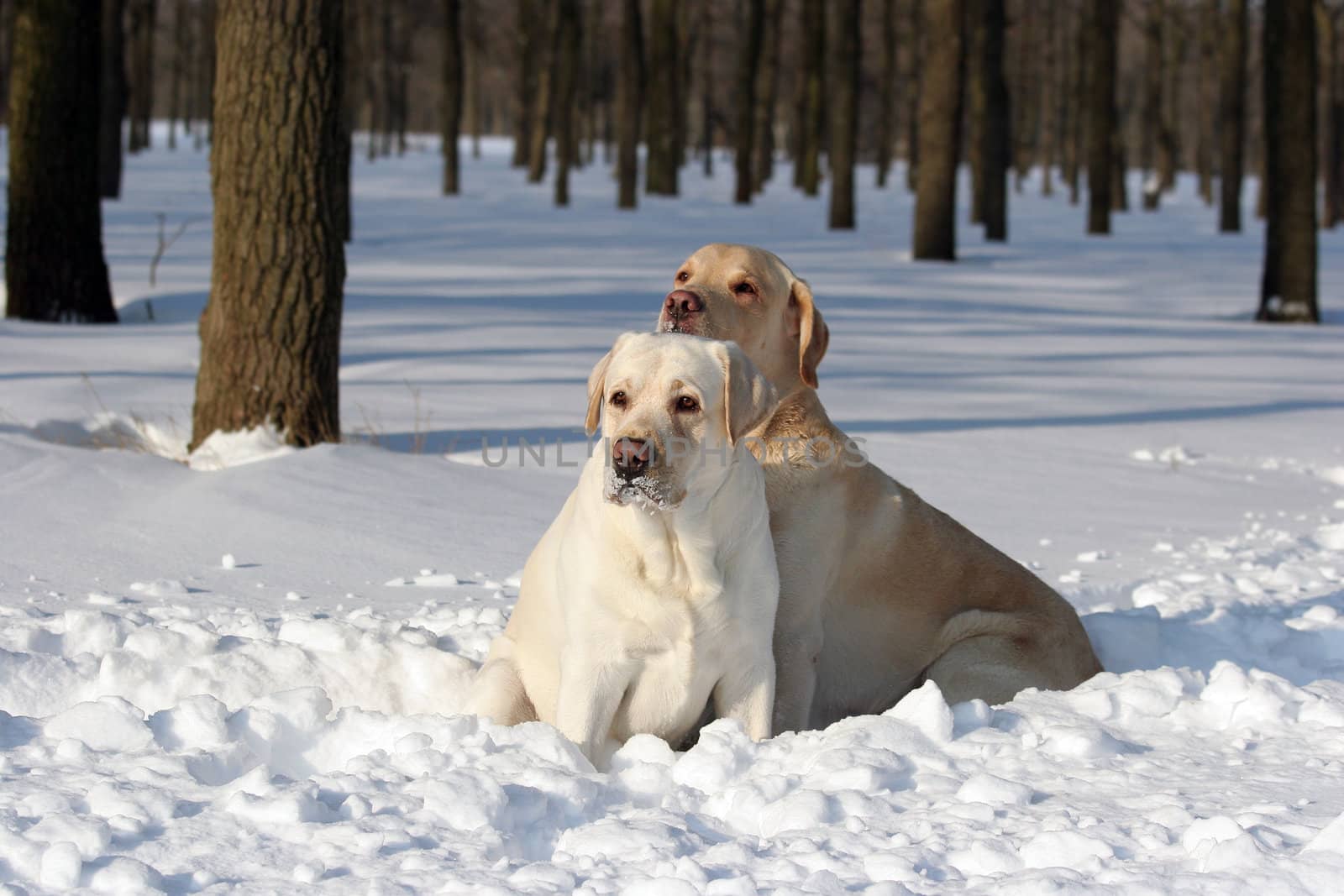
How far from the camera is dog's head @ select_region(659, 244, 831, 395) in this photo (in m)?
4.50

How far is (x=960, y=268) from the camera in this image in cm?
1975

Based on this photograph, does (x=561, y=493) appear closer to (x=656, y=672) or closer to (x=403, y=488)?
(x=403, y=488)

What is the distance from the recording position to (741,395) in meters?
3.69

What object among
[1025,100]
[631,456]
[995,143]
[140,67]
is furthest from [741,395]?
[1025,100]

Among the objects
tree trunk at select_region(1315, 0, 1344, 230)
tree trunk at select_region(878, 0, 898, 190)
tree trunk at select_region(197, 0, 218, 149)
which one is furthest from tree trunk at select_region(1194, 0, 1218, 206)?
tree trunk at select_region(197, 0, 218, 149)

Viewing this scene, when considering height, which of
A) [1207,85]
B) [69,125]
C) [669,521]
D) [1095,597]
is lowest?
[1095,597]

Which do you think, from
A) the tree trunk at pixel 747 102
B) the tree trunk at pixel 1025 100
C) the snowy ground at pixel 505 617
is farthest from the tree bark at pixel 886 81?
the snowy ground at pixel 505 617

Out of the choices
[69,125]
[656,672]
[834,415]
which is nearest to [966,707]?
[656,672]

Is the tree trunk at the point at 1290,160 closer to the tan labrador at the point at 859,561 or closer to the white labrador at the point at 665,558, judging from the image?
the tan labrador at the point at 859,561

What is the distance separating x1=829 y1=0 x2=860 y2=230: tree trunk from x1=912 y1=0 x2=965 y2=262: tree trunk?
4807 millimetres

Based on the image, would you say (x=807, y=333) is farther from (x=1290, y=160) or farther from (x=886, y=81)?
(x=886, y=81)

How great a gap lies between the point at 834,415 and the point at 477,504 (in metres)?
3.40

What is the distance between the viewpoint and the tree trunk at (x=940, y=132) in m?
18.9

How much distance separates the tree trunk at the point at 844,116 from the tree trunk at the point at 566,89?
5.67 metres
